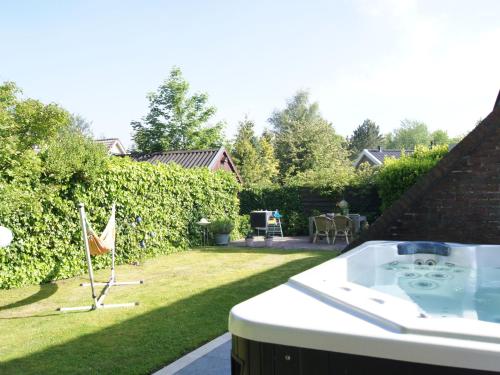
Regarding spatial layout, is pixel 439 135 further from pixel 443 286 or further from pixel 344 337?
pixel 344 337

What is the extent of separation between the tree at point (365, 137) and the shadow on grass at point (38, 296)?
4796cm

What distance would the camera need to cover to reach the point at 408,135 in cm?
6725

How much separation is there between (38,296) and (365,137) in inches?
1980

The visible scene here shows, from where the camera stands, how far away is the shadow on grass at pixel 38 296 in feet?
17.8

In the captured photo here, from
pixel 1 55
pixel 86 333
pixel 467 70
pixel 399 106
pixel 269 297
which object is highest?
pixel 399 106

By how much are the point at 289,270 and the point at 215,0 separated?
16.6 feet

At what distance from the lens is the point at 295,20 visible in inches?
330

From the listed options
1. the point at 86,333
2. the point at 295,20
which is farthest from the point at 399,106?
the point at 86,333

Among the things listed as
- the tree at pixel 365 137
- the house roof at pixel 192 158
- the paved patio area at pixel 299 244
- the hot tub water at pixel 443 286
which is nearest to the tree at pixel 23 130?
the hot tub water at pixel 443 286

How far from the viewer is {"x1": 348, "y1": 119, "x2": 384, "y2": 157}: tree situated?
52059mm

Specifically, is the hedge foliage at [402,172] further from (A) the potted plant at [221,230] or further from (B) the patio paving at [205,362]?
(B) the patio paving at [205,362]

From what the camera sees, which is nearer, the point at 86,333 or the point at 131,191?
the point at 86,333

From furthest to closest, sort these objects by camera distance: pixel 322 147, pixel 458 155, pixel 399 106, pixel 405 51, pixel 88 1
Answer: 1. pixel 399 106
2. pixel 322 147
3. pixel 405 51
4. pixel 88 1
5. pixel 458 155

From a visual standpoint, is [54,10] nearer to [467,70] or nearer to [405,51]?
[405,51]
